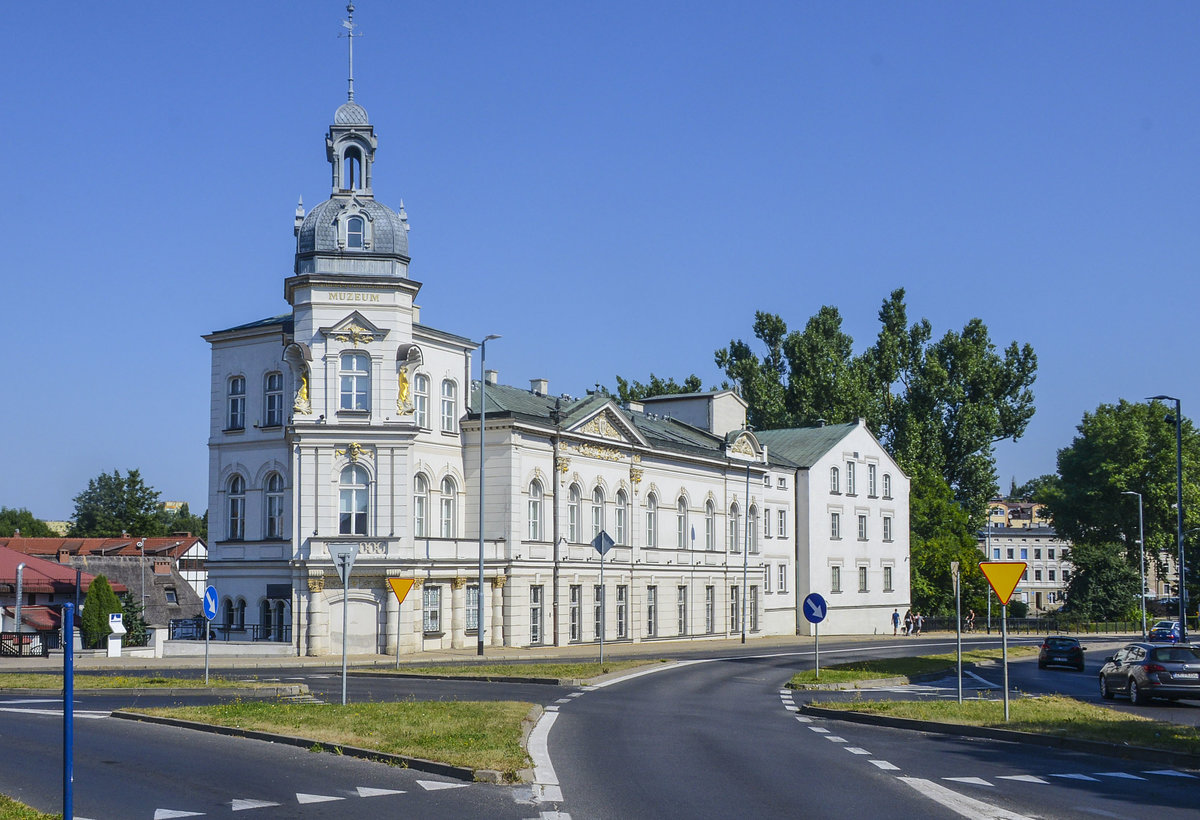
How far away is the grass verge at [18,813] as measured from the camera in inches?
431

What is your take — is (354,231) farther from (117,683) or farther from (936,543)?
(936,543)

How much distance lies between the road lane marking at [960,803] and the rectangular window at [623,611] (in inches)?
1697

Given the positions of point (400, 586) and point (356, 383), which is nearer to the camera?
point (400, 586)

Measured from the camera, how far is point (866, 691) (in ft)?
95.6

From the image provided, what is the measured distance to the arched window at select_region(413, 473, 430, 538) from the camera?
1893 inches

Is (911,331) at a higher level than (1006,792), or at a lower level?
higher

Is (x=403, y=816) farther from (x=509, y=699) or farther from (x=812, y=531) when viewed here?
(x=812, y=531)

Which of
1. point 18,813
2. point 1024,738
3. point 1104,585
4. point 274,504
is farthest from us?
point 1104,585

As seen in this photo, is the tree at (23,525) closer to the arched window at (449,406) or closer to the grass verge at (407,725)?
the arched window at (449,406)

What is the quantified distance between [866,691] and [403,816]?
62.7 feet

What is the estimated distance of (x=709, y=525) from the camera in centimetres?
6519

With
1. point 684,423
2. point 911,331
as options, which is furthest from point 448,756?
point 911,331

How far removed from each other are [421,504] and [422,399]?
389cm

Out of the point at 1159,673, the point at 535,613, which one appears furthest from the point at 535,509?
the point at 1159,673
